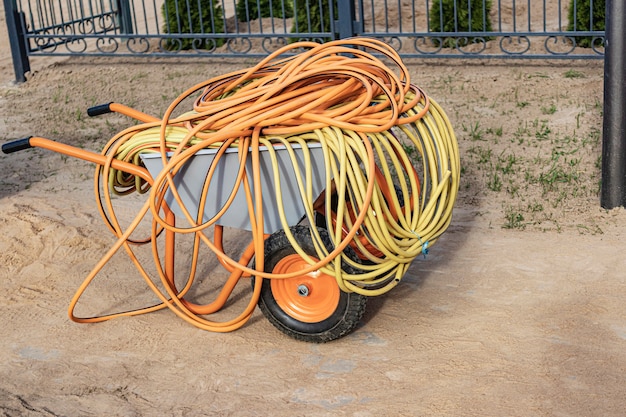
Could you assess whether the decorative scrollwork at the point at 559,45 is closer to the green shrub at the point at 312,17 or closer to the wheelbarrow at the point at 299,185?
the green shrub at the point at 312,17

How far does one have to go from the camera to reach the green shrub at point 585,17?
823 centimetres

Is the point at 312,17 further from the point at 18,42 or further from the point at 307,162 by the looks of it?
the point at 307,162

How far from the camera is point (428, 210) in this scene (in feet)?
12.2

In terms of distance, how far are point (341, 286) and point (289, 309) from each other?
367 mm

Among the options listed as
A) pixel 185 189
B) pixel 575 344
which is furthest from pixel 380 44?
pixel 575 344

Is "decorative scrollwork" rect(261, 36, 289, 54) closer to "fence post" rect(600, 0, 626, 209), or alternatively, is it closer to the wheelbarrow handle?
"fence post" rect(600, 0, 626, 209)

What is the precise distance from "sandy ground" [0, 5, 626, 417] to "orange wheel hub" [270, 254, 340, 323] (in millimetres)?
141

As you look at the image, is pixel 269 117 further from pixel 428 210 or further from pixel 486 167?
pixel 486 167

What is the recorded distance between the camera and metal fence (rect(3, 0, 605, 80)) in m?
8.09

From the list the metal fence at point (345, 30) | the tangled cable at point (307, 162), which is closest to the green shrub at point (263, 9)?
the metal fence at point (345, 30)

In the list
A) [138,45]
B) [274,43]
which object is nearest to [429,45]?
[274,43]

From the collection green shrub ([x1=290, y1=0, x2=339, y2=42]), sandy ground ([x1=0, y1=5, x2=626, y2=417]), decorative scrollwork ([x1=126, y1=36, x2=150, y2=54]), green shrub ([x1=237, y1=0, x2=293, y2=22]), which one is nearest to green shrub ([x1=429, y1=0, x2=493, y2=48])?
green shrub ([x1=290, y1=0, x2=339, y2=42])

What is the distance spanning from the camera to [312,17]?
9023mm

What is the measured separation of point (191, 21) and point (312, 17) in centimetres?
138
